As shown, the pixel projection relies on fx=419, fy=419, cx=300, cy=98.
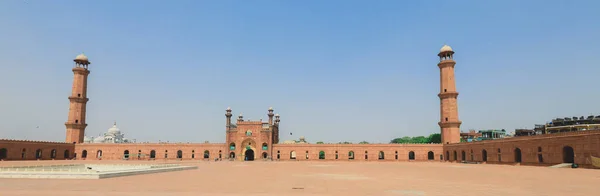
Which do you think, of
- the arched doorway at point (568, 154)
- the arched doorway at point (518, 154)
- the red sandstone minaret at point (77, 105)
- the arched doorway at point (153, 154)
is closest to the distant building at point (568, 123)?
the arched doorway at point (518, 154)

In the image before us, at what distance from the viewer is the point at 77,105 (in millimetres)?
64250

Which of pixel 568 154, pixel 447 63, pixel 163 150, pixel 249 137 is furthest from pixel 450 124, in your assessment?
pixel 163 150

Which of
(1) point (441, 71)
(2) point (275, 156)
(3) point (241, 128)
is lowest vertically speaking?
(2) point (275, 156)

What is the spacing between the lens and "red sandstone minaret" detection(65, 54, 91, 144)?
6400 cm

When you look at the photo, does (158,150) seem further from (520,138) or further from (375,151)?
(520,138)

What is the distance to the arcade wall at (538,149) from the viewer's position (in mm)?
32344

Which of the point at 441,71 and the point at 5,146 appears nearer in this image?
the point at 5,146

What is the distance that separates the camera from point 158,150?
66.7 meters

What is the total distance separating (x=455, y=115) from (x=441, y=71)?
6.61 m

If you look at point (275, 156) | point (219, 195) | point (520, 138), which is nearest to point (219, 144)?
point (275, 156)

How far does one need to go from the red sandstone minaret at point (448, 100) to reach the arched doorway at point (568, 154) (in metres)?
21.3

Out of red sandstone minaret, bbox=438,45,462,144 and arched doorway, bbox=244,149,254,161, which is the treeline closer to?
red sandstone minaret, bbox=438,45,462,144

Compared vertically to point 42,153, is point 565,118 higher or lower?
higher

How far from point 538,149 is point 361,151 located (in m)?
29.3
